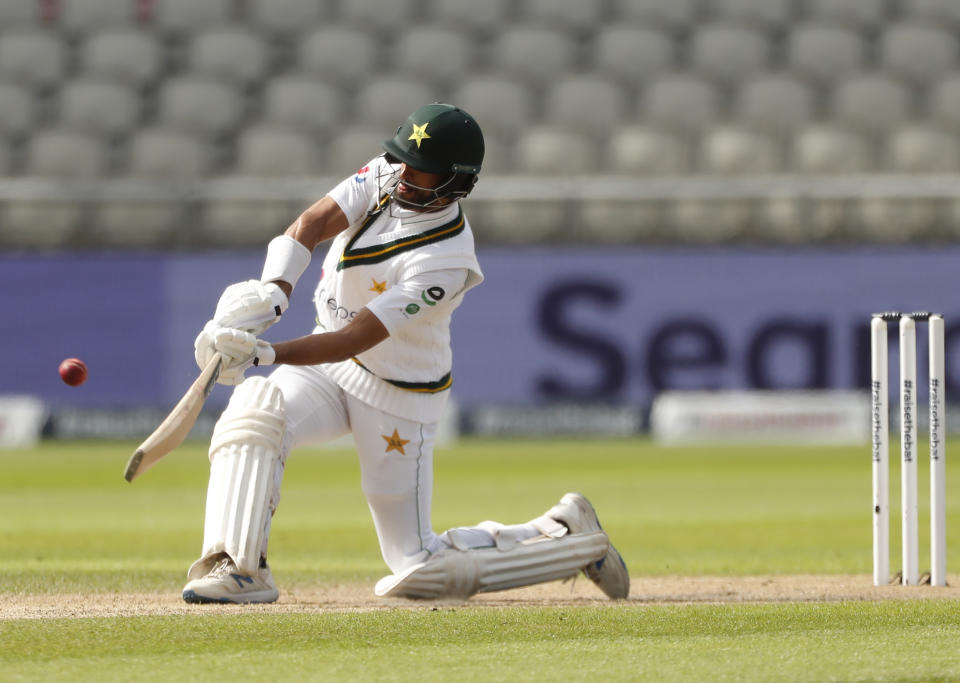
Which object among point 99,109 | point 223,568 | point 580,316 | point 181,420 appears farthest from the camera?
point 99,109

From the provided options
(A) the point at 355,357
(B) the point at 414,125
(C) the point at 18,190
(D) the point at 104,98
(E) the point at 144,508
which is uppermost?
(D) the point at 104,98

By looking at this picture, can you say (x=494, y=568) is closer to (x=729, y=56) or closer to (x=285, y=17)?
Result: (x=729, y=56)

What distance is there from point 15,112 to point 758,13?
8697 millimetres

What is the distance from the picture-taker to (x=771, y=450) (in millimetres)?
13977

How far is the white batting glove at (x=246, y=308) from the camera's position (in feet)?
13.5

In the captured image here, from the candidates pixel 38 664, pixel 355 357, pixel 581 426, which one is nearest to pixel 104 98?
pixel 581 426

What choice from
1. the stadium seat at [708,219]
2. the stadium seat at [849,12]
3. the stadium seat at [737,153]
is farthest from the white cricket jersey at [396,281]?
the stadium seat at [849,12]

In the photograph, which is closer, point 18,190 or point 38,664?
point 38,664

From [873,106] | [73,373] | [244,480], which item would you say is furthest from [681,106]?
[73,373]

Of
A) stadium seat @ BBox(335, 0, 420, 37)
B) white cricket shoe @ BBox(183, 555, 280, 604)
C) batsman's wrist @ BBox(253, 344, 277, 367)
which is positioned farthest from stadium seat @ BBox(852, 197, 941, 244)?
batsman's wrist @ BBox(253, 344, 277, 367)

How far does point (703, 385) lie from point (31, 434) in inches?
263

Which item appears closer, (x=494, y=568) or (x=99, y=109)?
(x=494, y=568)

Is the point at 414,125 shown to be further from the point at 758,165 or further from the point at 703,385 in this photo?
the point at 758,165

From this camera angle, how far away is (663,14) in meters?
17.6
